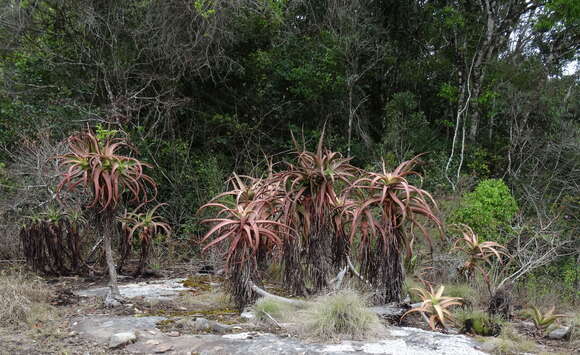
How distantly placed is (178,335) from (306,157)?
1.87 meters

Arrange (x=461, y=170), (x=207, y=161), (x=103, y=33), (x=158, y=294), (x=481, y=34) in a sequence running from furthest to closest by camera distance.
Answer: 1. (x=481, y=34)
2. (x=461, y=170)
3. (x=207, y=161)
4. (x=103, y=33)
5. (x=158, y=294)

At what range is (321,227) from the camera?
4.18m

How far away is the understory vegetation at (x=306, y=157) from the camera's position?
4227 millimetres

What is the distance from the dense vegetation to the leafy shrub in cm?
3

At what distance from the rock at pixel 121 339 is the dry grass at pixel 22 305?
3.39ft

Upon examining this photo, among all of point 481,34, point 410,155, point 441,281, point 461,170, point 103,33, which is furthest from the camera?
point 481,34

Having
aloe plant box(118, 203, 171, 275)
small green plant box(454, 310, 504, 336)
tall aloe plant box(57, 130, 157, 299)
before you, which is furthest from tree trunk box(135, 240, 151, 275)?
small green plant box(454, 310, 504, 336)

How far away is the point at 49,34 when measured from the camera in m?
9.75

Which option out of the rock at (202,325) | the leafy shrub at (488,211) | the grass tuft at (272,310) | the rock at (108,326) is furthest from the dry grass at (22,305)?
the leafy shrub at (488,211)

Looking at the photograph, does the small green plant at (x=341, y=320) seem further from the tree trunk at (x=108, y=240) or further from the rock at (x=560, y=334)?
the tree trunk at (x=108, y=240)

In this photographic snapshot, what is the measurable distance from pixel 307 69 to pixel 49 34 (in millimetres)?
5986

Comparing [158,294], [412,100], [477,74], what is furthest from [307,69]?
[158,294]

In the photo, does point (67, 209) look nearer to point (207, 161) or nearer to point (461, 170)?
point (207, 161)

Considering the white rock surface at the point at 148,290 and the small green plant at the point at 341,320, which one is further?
the white rock surface at the point at 148,290
